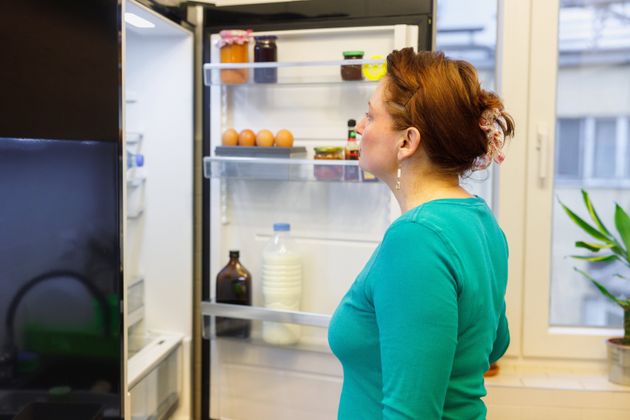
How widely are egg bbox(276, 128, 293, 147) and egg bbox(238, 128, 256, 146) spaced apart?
2.8 inches

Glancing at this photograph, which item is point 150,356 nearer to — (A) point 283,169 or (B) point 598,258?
(A) point 283,169

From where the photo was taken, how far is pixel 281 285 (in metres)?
1.87

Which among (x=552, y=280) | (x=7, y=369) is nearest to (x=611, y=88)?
(x=552, y=280)

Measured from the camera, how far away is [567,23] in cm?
199

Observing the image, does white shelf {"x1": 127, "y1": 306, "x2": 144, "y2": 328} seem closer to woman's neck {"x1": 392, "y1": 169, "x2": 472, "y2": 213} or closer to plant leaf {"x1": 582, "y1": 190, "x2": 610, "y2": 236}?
woman's neck {"x1": 392, "y1": 169, "x2": 472, "y2": 213}

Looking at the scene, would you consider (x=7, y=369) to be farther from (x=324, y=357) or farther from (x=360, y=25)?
(x=360, y=25)

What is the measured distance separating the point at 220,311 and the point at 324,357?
0.34 m

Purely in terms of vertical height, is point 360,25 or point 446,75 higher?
point 360,25

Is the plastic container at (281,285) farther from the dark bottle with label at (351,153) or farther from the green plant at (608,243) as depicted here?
the green plant at (608,243)

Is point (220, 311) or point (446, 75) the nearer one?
point (446, 75)

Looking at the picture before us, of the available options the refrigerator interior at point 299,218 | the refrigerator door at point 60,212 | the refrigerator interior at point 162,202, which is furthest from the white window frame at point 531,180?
the refrigerator door at point 60,212

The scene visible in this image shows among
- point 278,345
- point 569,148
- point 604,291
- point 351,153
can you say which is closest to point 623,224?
point 604,291

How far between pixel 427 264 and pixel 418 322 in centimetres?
8

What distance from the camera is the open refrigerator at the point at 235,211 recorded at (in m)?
1.84
